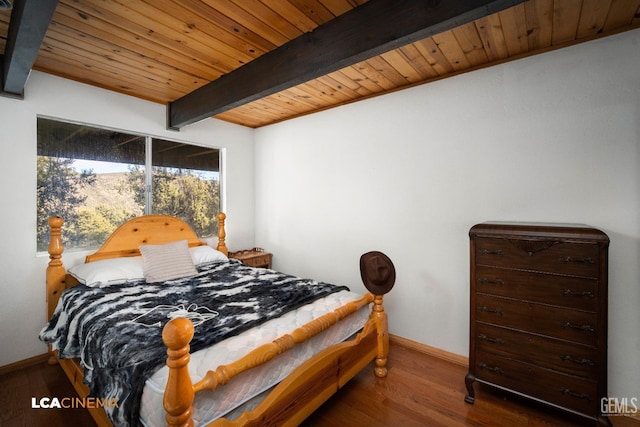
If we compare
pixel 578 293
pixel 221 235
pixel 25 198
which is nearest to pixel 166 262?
pixel 221 235

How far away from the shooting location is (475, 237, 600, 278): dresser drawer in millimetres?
1611

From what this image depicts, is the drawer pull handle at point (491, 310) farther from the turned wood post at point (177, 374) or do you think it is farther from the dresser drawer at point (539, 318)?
the turned wood post at point (177, 374)

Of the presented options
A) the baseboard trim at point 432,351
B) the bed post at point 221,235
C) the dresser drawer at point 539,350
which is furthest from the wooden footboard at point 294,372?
the bed post at point 221,235

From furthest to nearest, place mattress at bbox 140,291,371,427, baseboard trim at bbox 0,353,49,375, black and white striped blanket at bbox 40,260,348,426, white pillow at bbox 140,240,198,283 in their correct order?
white pillow at bbox 140,240,198,283 → baseboard trim at bbox 0,353,49,375 → black and white striped blanket at bbox 40,260,348,426 → mattress at bbox 140,291,371,427

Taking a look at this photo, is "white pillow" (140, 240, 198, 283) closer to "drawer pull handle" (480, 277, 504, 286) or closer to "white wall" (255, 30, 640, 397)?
"white wall" (255, 30, 640, 397)

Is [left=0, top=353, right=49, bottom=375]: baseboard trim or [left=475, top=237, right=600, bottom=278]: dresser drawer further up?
[left=475, top=237, right=600, bottom=278]: dresser drawer

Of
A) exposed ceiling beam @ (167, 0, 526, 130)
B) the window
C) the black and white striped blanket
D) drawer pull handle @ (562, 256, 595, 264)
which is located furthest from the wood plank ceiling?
the black and white striped blanket

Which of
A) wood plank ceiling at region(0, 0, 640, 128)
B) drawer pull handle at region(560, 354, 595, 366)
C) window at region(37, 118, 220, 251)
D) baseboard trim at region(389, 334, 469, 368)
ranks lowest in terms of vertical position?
baseboard trim at region(389, 334, 469, 368)

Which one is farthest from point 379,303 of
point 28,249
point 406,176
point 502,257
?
point 28,249

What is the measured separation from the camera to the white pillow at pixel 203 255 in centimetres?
302

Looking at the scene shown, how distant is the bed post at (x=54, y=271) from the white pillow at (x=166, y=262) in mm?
602

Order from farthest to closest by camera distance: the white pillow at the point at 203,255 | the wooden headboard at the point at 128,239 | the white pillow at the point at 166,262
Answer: the white pillow at the point at 203,255 < the white pillow at the point at 166,262 < the wooden headboard at the point at 128,239

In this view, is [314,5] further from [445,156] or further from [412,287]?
[412,287]

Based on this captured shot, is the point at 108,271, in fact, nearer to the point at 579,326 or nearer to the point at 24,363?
the point at 24,363
